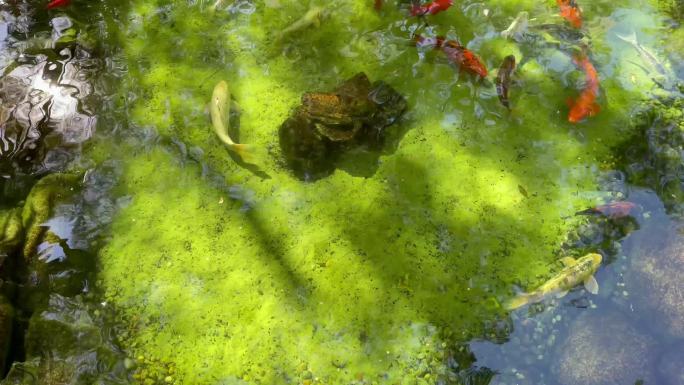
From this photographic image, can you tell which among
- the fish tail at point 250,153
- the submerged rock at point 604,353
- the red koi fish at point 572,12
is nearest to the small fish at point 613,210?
the submerged rock at point 604,353

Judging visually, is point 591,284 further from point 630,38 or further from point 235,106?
point 235,106

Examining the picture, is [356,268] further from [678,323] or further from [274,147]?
[678,323]

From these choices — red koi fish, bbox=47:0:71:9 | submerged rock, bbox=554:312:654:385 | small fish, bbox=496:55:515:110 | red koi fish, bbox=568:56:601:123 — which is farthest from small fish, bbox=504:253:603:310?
red koi fish, bbox=47:0:71:9

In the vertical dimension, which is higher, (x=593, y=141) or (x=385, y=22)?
(x=385, y=22)

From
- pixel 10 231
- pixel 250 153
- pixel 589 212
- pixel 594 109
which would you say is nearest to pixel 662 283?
pixel 589 212

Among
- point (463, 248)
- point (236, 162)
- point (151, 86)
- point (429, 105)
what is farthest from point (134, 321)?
point (429, 105)

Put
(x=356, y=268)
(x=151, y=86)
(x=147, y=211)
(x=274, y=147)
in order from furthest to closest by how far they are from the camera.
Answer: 1. (x=151, y=86)
2. (x=274, y=147)
3. (x=147, y=211)
4. (x=356, y=268)

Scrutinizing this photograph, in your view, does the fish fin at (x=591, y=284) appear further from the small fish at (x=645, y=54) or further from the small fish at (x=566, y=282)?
the small fish at (x=645, y=54)
